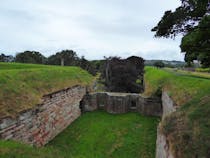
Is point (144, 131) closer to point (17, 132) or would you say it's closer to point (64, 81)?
point (64, 81)

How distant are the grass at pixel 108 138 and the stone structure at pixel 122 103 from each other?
1020mm

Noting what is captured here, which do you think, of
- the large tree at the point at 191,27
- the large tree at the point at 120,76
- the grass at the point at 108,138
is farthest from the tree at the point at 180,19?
the large tree at the point at 120,76

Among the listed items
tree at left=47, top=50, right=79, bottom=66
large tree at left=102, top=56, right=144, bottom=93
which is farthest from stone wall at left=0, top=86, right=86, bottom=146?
tree at left=47, top=50, right=79, bottom=66

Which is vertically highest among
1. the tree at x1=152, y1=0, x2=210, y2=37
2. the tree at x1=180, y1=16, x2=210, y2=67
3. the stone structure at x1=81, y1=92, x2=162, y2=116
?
the tree at x1=152, y1=0, x2=210, y2=37

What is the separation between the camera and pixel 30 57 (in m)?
47.7

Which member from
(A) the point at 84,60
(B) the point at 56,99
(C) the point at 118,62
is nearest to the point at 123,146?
(B) the point at 56,99

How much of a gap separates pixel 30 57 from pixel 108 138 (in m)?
40.4

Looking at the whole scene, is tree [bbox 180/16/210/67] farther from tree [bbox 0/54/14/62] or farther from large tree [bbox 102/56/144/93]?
tree [bbox 0/54/14/62]

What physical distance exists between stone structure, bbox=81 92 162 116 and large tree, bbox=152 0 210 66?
19.8 ft

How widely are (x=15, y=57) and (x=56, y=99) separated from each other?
39.9 meters

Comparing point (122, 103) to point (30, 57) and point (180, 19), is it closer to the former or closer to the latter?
point (180, 19)

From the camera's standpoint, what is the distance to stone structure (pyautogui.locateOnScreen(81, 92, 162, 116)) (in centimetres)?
1698

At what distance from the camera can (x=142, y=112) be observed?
17.1 meters

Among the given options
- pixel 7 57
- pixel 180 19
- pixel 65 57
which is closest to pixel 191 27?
pixel 180 19
